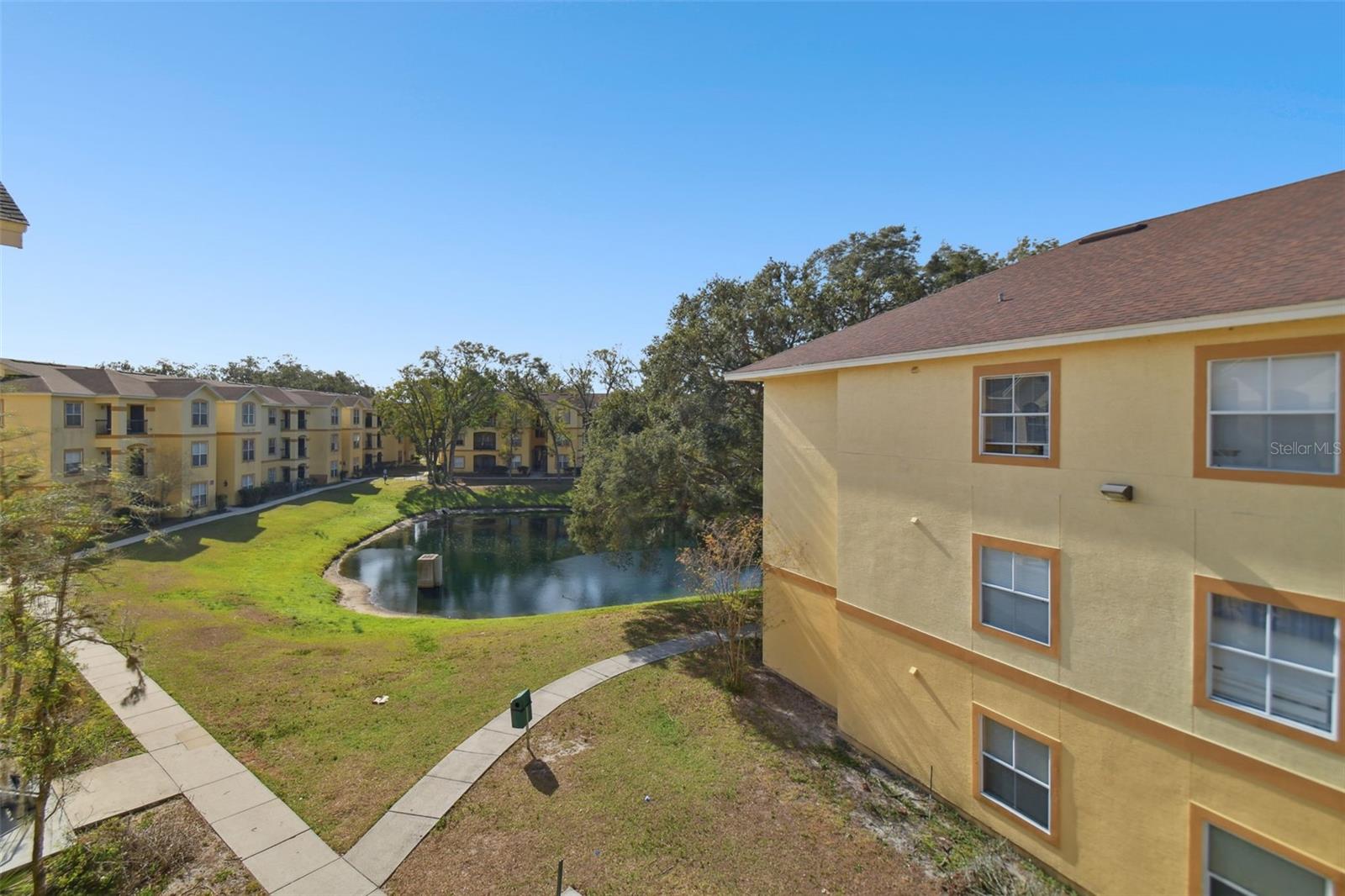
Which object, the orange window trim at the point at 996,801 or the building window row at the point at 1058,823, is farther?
the orange window trim at the point at 996,801

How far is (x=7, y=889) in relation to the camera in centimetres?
703

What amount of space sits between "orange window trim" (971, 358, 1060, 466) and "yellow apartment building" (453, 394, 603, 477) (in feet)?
180

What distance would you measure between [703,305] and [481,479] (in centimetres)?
3896

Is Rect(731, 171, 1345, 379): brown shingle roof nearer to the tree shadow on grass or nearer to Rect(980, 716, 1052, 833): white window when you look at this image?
Rect(980, 716, 1052, 833): white window

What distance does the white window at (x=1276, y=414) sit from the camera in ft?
20.3

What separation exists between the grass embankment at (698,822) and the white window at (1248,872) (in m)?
1.87

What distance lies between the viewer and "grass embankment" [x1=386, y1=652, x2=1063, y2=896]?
7930mm

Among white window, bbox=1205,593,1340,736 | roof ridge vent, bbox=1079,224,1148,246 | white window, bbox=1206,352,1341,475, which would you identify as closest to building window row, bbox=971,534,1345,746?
white window, bbox=1205,593,1340,736

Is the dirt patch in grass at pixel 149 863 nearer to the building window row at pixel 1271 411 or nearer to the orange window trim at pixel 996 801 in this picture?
the orange window trim at pixel 996 801

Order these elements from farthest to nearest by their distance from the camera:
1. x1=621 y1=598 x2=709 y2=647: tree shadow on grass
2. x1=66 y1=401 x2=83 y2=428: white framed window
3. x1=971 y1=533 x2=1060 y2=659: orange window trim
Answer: x1=66 y1=401 x2=83 y2=428: white framed window → x1=621 y1=598 x2=709 y2=647: tree shadow on grass → x1=971 y1=533 x2=1060 y2=659: orange window trim

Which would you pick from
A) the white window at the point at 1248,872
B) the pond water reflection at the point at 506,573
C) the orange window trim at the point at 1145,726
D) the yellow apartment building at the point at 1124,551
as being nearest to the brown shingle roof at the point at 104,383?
the pond water reflection at the point at 506,573

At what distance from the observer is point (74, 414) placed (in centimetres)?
2958

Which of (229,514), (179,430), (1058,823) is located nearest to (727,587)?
(1058,823)

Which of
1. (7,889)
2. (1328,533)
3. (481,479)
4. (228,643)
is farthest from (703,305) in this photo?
(481,479)
